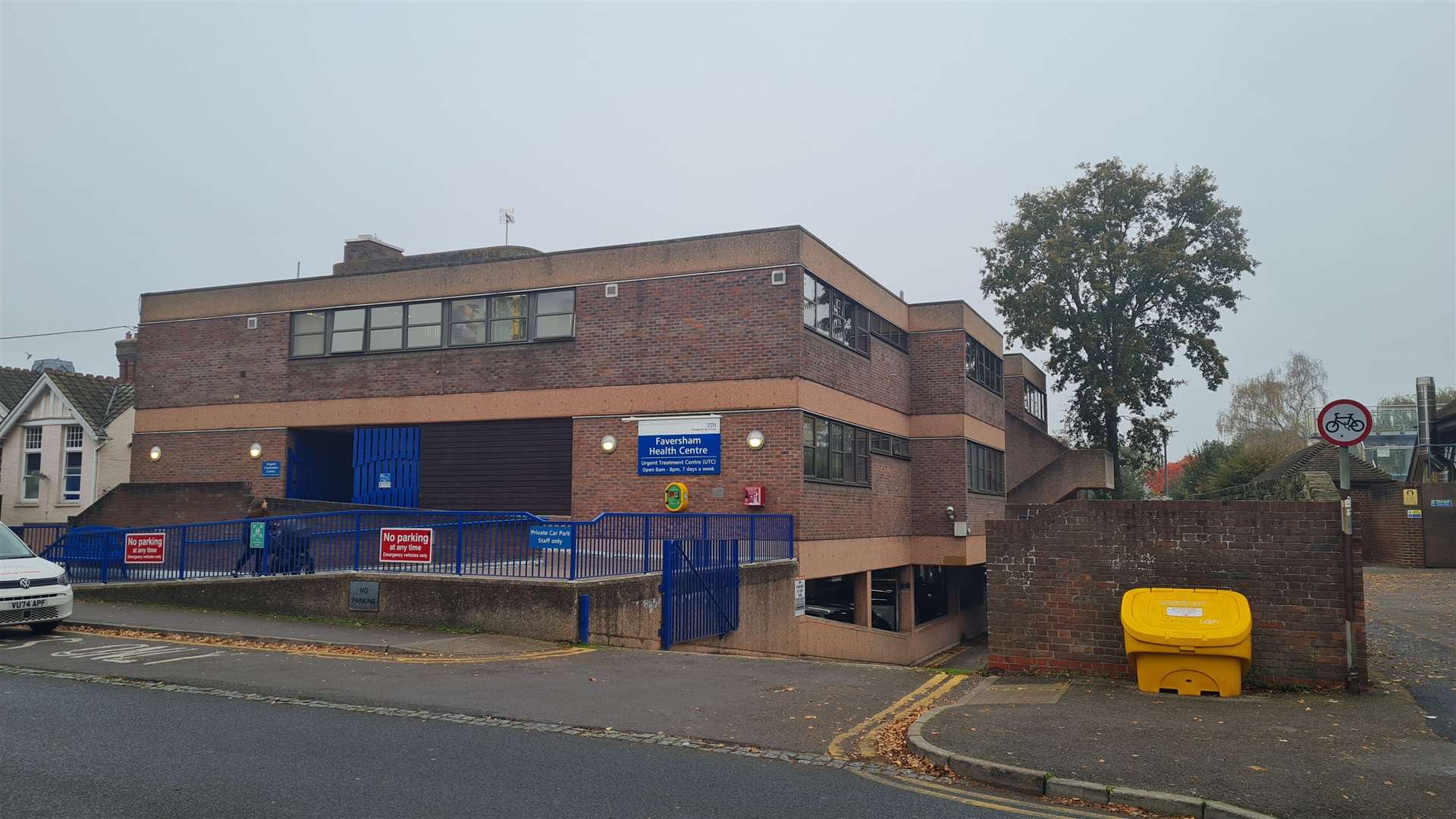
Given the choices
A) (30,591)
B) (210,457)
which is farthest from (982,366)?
(30,591)

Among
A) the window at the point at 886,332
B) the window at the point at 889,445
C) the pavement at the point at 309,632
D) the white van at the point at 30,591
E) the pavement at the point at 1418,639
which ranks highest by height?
the window at the point at 886,332

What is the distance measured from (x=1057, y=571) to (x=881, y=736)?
408cm

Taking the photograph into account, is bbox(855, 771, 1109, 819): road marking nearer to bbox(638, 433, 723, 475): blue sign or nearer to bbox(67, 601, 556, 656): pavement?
bbox(67, 601, 556, 656): pavement

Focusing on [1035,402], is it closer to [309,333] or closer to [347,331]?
[347,331]

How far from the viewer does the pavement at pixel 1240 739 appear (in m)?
6.64

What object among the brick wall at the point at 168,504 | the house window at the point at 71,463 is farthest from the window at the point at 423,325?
the house window at the point at 71,463

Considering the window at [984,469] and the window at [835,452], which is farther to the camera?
the window at [984,469]

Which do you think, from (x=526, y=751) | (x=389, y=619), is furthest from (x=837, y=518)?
(x=526, y=751)

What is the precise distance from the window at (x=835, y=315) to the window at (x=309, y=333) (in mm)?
12768

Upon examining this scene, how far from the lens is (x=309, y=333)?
84.9ft

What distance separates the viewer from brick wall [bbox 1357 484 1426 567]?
31016mm

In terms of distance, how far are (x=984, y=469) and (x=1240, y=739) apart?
2335cm

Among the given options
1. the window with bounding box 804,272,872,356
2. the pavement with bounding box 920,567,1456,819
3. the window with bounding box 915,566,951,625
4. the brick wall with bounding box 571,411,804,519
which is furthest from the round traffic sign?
the window with bounding box 915,566,951,625

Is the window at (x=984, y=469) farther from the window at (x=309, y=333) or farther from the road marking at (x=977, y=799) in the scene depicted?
the road marking at (x=977, y=799)
